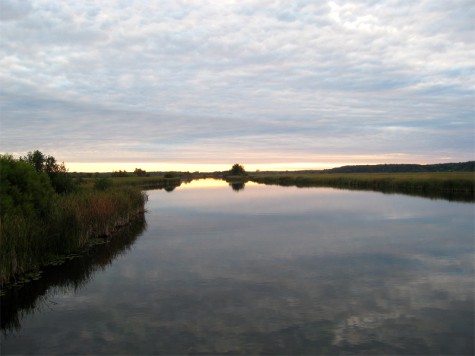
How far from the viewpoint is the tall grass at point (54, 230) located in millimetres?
12266

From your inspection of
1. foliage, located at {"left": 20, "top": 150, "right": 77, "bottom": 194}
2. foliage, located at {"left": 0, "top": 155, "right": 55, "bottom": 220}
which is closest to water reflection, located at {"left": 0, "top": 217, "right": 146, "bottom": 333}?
foliage, located at {"left": 0, "top": 155, "right": 55, "bottom": 220}

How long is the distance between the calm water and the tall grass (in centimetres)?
88

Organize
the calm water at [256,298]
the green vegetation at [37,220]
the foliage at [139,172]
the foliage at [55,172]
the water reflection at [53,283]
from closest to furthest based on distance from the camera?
the calm water at [256,298] < the water reflection at [53,283] < the green vegetation at [37,220] < the foliage at [55,172] < the foliage at [139,172]

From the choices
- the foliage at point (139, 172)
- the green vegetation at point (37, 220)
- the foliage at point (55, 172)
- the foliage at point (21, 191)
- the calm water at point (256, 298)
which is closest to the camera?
the calm water at point (256, 298)

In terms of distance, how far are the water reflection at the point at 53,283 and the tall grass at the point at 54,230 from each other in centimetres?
64

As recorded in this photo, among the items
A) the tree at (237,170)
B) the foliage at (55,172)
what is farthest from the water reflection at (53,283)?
the tree at (237,170)

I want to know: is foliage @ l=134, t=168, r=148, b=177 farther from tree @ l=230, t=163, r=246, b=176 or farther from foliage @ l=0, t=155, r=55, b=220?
foliage @ l=0, t=155, r=55, b=220

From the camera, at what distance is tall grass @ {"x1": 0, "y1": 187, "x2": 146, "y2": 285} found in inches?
483

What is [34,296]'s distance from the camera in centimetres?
1162

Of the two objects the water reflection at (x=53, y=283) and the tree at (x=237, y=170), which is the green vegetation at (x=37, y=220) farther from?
the tree at (x=237, y=170)

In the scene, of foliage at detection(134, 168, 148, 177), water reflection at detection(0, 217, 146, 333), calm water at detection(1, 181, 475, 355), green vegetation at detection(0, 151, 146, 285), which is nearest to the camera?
calm water at detection(1, 181, 475, 355)

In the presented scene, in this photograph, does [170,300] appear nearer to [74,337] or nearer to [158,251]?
[74,337]

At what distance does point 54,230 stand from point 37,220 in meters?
0.77

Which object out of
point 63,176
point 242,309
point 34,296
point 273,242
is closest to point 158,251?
point 273,242
